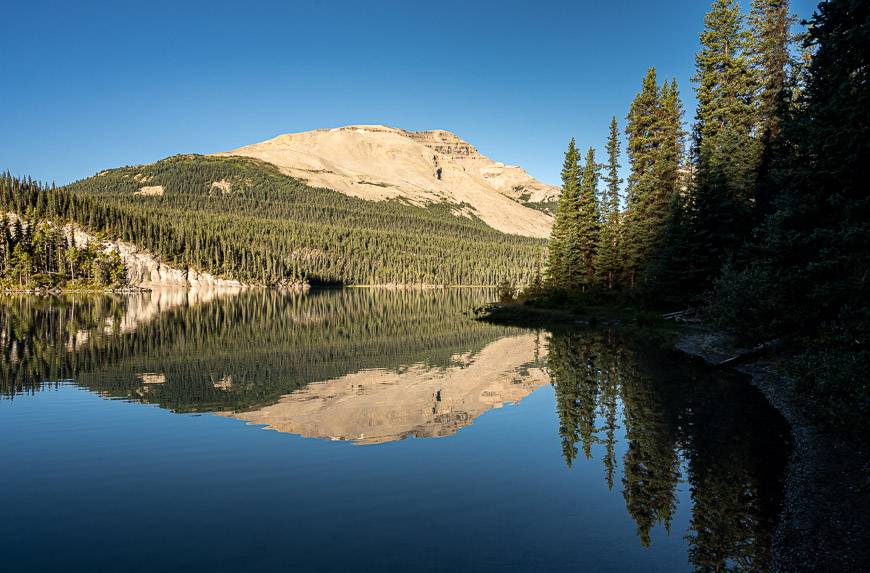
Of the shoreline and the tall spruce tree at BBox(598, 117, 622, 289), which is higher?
the tall spruce tree at BBox(598, 117, 622, 289)

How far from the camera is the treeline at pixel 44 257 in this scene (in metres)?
143

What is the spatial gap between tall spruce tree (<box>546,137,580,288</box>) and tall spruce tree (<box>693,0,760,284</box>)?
58.8 feet


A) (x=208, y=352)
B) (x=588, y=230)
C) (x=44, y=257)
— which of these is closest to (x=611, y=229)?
(x=588, y=230)

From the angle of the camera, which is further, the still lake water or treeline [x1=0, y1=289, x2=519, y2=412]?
treeline [x1=0, y1=289, x2=519, y2=412]

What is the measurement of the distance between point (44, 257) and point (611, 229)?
155 metres

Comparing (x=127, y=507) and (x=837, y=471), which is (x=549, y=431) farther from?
(x=127, y=507)

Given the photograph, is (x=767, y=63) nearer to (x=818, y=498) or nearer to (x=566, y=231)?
(x=566, y=231)

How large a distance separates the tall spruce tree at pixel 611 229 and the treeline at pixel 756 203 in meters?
0.17

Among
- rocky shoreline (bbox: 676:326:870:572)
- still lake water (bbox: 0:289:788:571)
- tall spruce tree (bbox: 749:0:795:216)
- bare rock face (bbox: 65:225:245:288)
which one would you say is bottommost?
still lake water (bbox: 0:289:788:571)

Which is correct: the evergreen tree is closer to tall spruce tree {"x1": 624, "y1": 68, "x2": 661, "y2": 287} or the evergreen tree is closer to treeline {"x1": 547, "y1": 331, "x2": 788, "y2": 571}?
tall spruce tree {"x1": 624, "y1": 68, "x2": 661, "y2": 287}

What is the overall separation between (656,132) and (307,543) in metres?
62.7

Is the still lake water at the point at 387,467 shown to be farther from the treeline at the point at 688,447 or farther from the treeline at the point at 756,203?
the treeline at the point at 756,203

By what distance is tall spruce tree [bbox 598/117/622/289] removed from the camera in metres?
66.1

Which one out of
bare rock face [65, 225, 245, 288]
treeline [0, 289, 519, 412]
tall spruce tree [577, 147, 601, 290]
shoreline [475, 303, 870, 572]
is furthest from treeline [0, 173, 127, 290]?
shoreline [475, 303, 870, 572]
